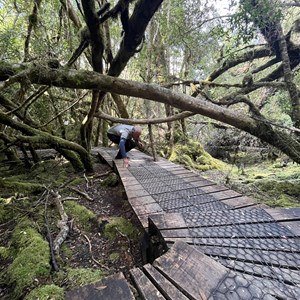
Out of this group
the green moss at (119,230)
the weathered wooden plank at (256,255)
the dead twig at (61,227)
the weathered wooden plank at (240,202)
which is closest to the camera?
the weathered wooden plank at (256,255)

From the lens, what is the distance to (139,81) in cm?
545

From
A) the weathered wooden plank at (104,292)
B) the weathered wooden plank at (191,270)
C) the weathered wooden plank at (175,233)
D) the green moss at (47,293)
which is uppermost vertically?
the weathered wooden plank at (191,270)

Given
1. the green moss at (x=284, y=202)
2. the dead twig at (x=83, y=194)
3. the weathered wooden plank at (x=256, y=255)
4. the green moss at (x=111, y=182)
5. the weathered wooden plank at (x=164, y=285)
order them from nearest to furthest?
the weathered wooden plank at (x=164, y=285)
the weathered wooden plank at (x=256, y=255)
the green moss at (x=284, y=202)
the dead twig at (x=83, y=194)
the green moss at (x=111, y=182)

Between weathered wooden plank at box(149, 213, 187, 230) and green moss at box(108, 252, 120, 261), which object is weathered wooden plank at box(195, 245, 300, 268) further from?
green moss at box(108, 252, 120, 261)

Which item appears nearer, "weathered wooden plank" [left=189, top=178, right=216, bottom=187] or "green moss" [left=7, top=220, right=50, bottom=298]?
"green moss" [left=7, top=220, right=50, bottom=298]

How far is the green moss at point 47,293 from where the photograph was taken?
1.75m

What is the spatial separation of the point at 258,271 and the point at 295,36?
6.75 metres

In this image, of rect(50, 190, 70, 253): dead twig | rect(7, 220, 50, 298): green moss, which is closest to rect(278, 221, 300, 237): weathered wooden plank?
rect(7, 220, 50, 298): green moss

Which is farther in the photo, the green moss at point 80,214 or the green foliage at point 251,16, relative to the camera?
the green foliage at point 251,16

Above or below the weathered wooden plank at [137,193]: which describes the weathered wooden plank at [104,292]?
above

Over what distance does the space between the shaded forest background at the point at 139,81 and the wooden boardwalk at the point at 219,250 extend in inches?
53.2

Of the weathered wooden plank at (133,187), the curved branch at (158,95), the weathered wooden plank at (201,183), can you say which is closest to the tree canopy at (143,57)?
the curved branch at (158,95)

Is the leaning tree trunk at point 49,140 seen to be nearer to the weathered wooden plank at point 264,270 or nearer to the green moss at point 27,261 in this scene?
the green moss at point 27,261

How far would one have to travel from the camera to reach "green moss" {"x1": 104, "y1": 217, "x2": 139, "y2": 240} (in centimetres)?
298
